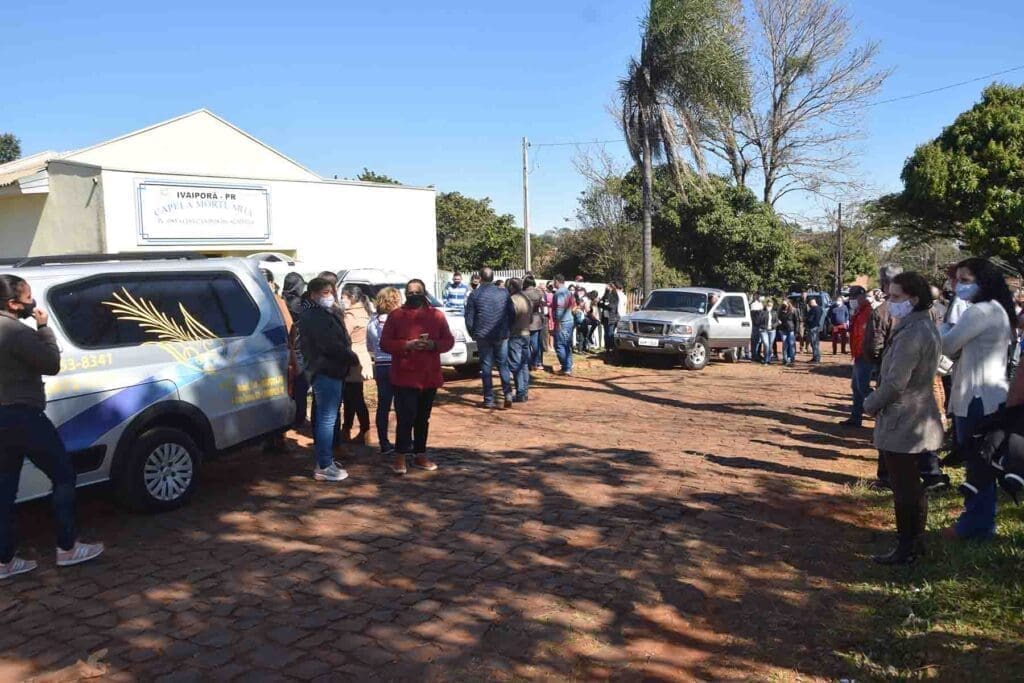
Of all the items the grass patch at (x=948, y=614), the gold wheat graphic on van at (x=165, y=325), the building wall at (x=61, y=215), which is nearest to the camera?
the grass patch at (x=948, y=614)

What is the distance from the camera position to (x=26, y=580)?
16.3ft

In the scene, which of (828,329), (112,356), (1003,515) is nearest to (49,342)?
(112,356)

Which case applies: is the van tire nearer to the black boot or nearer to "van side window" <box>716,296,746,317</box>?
"van side window" <box>716,296,746,317</box>

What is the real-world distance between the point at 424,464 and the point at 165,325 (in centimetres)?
259

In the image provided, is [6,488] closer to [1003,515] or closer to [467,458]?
[467,458]

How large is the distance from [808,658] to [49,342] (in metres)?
4.64

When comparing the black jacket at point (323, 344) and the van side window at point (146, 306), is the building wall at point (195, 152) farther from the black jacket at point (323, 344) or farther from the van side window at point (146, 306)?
the black jacket at point (323, 344)

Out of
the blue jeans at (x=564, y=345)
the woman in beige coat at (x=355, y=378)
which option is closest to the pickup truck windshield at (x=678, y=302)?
the blue jeans at (x=564, y=345)

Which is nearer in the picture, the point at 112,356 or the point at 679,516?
the point at 112,356

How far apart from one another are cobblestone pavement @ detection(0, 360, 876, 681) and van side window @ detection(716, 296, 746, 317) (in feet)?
34.8

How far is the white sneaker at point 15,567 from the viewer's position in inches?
196

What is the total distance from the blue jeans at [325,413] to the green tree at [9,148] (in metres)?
80.9

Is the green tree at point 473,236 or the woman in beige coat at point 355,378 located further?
the green tree at point 473,236

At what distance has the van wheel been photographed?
18.9 ft
